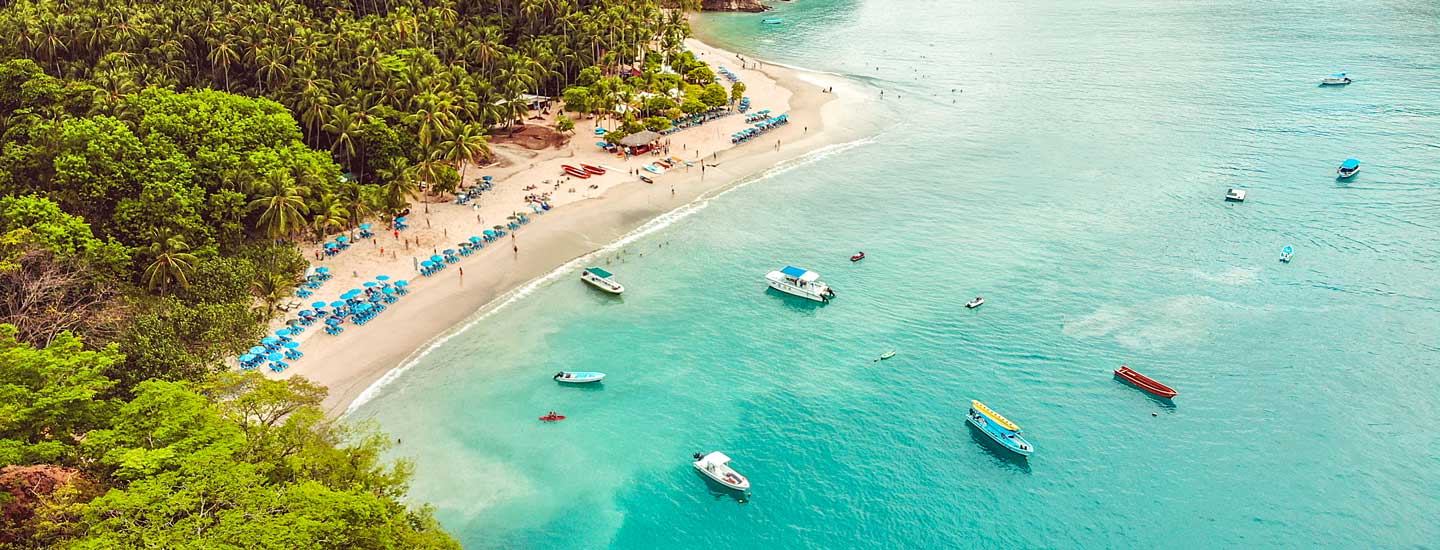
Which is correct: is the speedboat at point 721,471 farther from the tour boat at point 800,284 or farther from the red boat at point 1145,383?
the red boat at point 1145,383

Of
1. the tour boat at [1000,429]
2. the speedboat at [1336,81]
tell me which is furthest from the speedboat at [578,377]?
the speedboat at [1336,81]

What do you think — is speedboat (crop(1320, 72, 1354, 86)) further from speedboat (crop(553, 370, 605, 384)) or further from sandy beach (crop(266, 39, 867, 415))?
speedboat (crop(553, 370, 605, 384))

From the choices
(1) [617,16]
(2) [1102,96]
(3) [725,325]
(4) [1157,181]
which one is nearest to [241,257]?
(3) [725,325]

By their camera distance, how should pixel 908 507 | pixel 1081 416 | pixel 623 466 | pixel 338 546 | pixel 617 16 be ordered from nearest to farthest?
pixel 338 546
pixel 908 507
pixel 623 466
pixel 1081 416
pixel 617 16

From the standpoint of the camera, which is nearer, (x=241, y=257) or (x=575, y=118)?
(x=241, y=257)

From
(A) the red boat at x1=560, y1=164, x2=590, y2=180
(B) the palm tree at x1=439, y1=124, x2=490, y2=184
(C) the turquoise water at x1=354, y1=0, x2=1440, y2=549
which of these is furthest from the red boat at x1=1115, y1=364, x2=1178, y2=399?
(B) the palm tree at x1=439, y1=124, x2=490, y2=184

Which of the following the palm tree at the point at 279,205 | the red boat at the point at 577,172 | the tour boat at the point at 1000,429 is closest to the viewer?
the tour boat at the point at 1000,429

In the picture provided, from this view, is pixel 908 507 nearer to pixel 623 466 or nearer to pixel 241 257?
pixel 623 466
